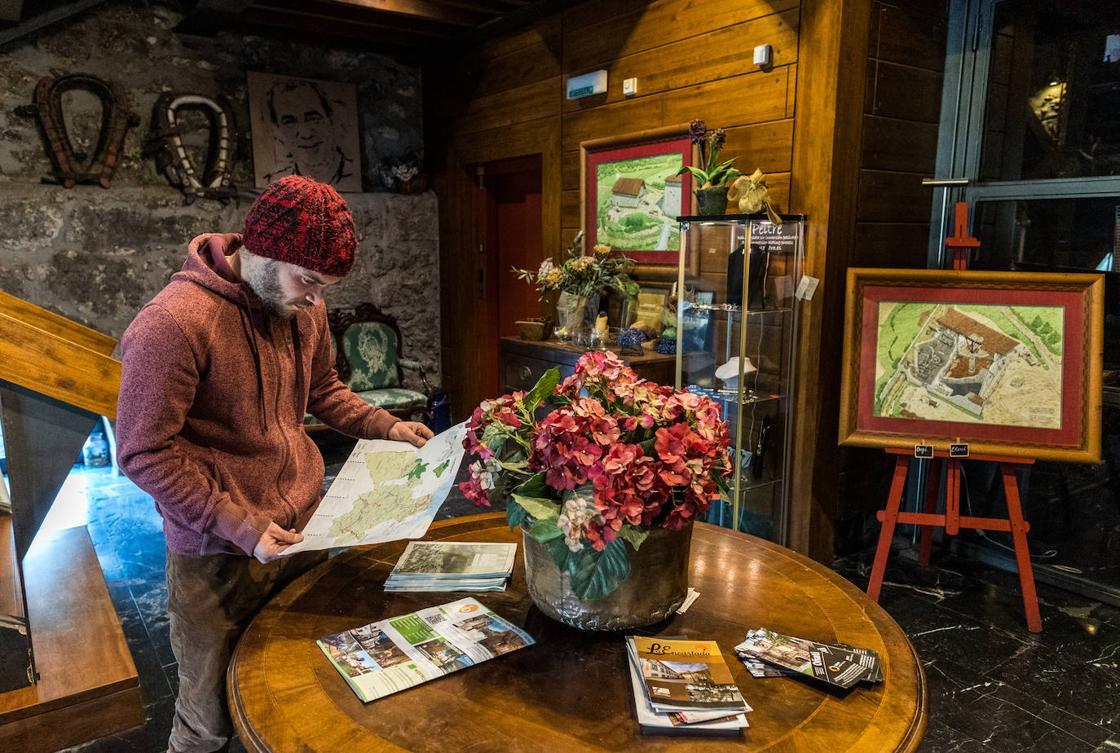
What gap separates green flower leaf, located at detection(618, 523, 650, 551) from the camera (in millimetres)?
1173

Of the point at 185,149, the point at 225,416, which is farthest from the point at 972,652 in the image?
the point at 185,149

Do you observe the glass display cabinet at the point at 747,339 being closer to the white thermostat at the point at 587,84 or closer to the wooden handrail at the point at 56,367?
the white thermostat at the point at 587,84

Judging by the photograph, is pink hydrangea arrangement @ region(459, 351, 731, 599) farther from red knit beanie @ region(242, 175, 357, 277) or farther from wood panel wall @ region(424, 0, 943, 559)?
wood panel wall @ region(424, 0, 943, 559)

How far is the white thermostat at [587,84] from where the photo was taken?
389 cm

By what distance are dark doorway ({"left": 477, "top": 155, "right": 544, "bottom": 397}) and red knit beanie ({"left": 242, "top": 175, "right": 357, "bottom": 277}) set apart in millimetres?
3426

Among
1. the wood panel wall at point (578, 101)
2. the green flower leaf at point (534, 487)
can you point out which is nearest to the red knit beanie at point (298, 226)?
the green flower leaf at point (534, 487)

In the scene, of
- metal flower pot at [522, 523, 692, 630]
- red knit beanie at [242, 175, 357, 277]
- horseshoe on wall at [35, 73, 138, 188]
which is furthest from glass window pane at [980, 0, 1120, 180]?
horseshoe on wall at [35, 73, 138, 188]

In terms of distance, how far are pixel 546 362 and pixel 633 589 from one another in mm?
2521

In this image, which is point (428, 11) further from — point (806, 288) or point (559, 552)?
point (559, 552)

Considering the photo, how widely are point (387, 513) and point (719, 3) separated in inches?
108

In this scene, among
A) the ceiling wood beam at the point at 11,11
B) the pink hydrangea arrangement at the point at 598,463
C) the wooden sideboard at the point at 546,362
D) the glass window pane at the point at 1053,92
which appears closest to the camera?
the pink hydrangea arrangement at the point at 598,463

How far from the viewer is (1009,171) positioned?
310 cm

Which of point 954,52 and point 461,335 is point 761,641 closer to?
point 954,52

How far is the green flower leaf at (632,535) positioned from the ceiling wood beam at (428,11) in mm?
3808
